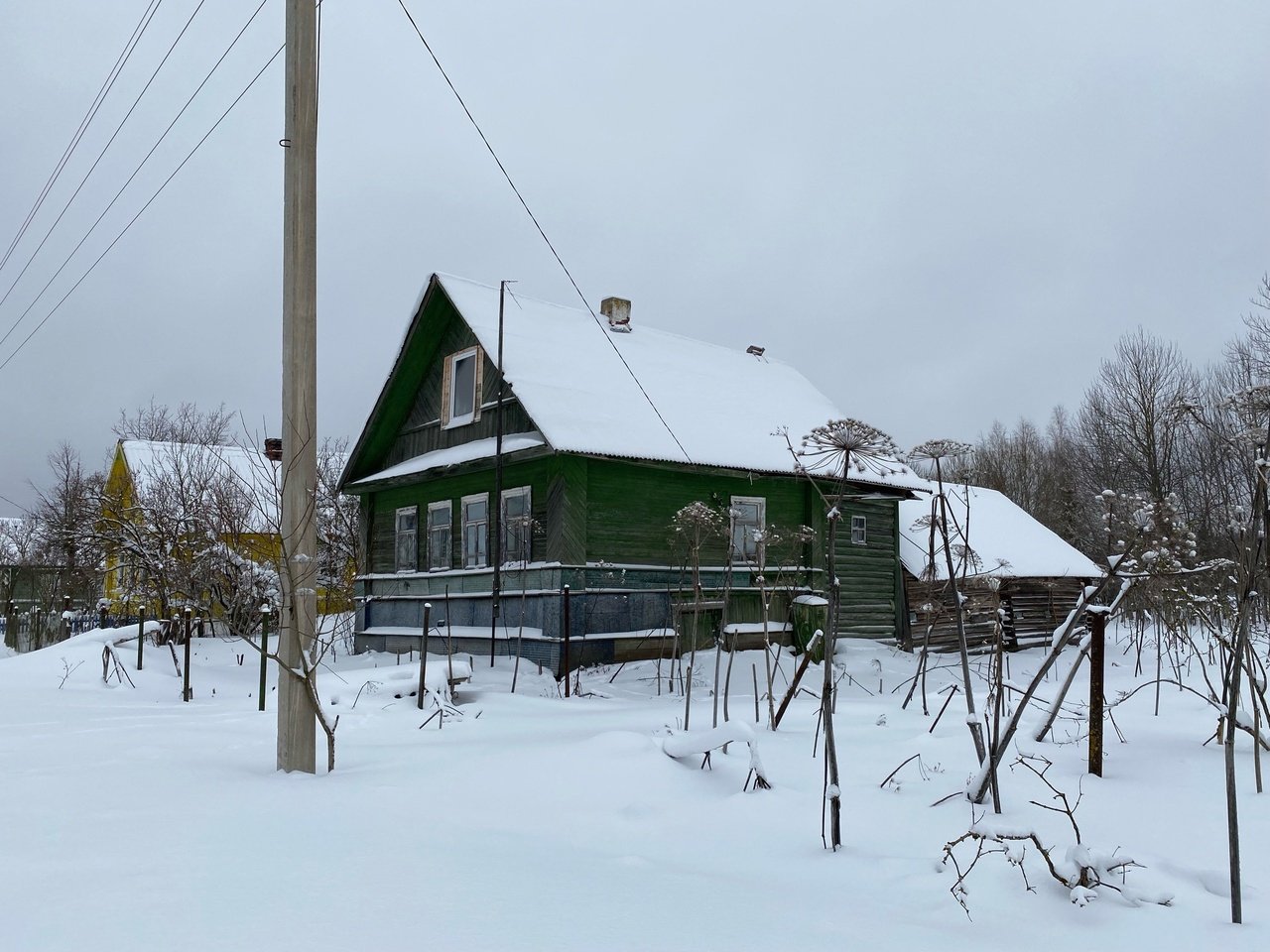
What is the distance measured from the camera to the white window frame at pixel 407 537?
61.7 feet

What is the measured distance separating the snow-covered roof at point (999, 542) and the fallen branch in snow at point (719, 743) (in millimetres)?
15589

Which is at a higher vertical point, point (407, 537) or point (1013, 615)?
point (407, 537)

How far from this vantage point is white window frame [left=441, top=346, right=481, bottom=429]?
677 inches

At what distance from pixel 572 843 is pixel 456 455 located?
13.1 m

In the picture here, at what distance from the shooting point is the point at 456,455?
16.9 m

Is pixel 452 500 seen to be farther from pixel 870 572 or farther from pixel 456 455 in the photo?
pixel 870 572

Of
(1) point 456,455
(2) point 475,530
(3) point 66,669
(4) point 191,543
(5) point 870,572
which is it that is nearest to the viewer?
(3) point 66,669

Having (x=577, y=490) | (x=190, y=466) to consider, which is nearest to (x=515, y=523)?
(x=577, y=490)

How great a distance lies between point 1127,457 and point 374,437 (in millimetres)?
26666

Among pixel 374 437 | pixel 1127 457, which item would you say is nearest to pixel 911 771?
pixel 374 437

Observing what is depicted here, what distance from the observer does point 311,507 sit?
19.9 feet

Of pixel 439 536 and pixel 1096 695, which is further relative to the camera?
pixel 439 536

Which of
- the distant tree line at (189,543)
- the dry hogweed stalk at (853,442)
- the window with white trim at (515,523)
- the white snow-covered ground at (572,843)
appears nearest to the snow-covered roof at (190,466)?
the distant tree line at (189,543)

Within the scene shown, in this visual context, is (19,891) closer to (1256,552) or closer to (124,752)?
(124,752)
